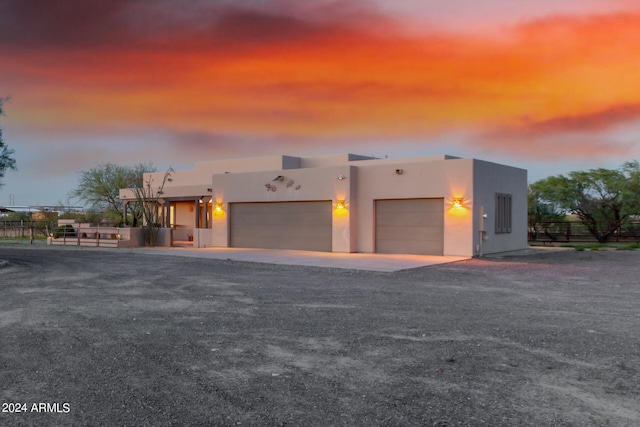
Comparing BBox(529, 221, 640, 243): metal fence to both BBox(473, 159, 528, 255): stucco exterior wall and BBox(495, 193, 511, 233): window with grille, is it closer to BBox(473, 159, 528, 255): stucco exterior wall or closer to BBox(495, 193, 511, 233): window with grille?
BBox(473, 159, 528, 255): stucco exterior wall

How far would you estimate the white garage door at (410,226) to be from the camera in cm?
1802

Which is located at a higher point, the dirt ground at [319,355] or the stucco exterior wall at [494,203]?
the stucco exterior wall at [494,203]

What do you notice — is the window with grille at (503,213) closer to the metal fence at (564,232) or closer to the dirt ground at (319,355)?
the dirt ground at (319,355)

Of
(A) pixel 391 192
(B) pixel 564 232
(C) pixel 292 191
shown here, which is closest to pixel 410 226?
(A) pixel 391 192

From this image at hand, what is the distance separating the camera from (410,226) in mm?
18562

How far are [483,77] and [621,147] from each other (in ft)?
55.7

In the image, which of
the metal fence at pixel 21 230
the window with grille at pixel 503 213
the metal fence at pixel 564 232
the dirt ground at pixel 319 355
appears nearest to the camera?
the dirt ground at pixel 319 355

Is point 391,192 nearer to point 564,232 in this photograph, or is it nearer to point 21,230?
point 564,232

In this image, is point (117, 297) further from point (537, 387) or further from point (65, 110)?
point (65, 110)

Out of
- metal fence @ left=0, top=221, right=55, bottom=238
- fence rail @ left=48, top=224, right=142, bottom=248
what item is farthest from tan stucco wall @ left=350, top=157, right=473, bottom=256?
metal fence @ left=0, top=221, right=55, bottom=238

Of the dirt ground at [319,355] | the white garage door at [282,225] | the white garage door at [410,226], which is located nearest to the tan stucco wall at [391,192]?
the white garage door at [410,226]

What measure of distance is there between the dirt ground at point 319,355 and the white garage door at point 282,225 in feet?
32.7

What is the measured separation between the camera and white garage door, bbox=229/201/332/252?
2039 centimetres

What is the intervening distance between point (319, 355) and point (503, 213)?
1605 centimetres
